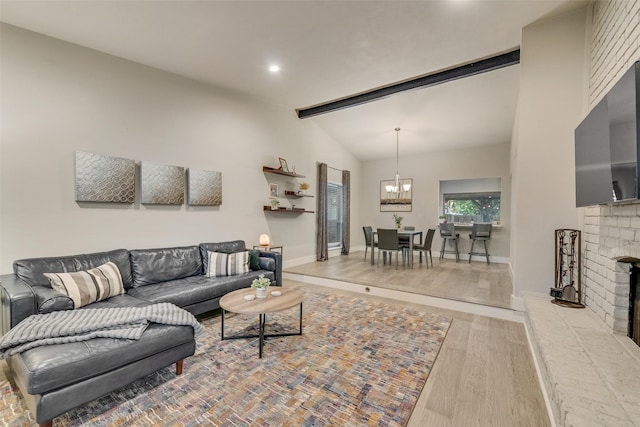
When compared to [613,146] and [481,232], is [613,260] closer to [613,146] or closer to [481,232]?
[613,146]

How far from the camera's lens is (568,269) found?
2.78 metres

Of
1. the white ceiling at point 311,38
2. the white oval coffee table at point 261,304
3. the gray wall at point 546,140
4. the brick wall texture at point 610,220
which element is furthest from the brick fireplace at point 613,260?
the white oval coffee table at point 261,304

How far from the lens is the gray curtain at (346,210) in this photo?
7.28 m

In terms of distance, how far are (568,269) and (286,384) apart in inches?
119

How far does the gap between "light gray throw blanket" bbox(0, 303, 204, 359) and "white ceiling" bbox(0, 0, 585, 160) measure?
2.68 metres

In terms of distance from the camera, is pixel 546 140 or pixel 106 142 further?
pixel 106 142

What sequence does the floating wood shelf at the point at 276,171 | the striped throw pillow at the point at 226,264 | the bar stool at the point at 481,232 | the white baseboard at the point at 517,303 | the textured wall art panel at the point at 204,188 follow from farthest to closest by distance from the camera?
the bar stool at the point at 481,232 → the floating wood shelf at the point at 276,171 → the textured wall art panel at the point at 204,188 → the striped throw pillow at the point at 226,264 → the white baseboard at the point at 517,303

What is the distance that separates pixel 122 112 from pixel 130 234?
149 cm

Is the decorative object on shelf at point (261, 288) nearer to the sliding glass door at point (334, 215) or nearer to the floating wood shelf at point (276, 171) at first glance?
the floating wood shelf at point (276, 171)

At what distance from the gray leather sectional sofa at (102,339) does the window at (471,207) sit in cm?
564

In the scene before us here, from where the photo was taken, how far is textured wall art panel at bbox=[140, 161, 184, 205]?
339 cm

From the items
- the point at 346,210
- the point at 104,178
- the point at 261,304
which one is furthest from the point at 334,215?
the point at 104,178

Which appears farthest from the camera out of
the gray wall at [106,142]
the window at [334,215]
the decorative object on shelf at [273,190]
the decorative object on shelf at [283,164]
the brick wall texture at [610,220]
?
the window at [334,215]

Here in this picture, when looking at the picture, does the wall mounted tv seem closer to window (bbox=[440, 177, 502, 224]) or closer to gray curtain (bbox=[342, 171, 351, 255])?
window (bbox=[440, 177, 502, 224])
